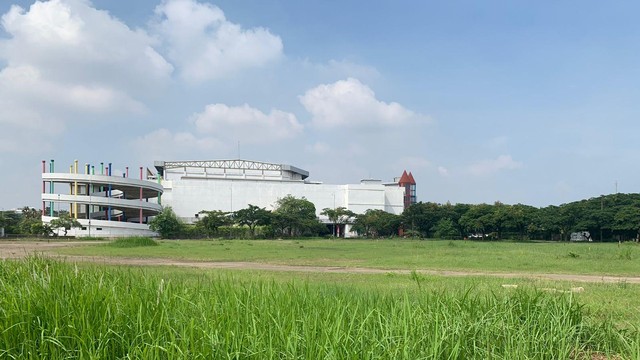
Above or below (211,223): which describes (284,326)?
above

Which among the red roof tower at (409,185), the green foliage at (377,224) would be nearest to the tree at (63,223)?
the green foliage at (377,224)

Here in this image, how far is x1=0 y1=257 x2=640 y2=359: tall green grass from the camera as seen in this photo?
391cm

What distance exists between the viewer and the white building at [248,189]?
10638 centimetres

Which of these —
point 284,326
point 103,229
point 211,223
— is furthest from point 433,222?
point 284,326

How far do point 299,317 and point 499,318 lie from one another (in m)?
1.79

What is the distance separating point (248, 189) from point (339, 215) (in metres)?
19.0

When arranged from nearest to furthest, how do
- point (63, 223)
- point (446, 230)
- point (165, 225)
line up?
1. point (63, 223)
2. point (165, 225)
3. point (446, 230)

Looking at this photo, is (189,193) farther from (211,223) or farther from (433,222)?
(433,222)

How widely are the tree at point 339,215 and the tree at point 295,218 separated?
5178 millimetres

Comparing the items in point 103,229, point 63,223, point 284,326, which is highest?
point 284,326

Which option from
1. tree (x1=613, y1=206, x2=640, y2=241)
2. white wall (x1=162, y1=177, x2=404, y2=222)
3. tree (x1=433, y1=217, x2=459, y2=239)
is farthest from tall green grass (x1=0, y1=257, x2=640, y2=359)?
white wall (x1=162, y1=177, x2=404, y2=222)

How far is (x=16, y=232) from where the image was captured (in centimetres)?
7850

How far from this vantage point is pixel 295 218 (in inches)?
3661

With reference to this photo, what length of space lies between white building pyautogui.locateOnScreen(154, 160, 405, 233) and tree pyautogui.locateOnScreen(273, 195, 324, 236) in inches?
349
